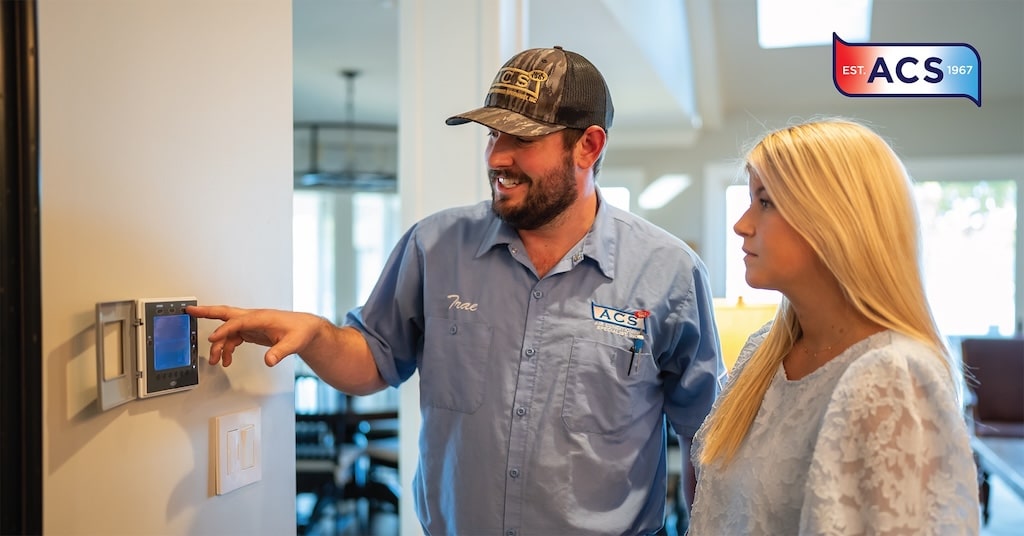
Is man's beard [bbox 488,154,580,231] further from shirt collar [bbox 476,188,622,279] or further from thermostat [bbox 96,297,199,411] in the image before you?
thermostat [bbox 96,297,199,411]

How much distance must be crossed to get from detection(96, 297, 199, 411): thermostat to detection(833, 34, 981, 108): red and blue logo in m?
1.43

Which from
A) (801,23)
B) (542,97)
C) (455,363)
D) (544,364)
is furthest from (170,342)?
(801,23)

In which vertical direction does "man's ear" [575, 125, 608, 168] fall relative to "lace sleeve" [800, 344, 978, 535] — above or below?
above

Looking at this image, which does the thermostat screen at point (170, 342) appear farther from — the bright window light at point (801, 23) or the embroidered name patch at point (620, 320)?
the bright window light at point (801, 23)

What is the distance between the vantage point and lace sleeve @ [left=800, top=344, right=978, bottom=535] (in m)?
0.99

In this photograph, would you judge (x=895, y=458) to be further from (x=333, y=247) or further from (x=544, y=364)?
(x=333, y=247)

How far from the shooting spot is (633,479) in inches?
64.7

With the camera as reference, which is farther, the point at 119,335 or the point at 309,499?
the point at 309,499

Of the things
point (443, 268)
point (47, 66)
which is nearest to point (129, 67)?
point (47, 66)

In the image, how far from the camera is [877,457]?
1.00 m

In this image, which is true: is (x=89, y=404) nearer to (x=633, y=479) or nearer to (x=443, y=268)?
(x=443, y=268)

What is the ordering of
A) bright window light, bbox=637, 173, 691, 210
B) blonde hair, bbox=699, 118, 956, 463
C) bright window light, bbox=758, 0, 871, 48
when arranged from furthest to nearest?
1. bright window light, bbox=637, 173, 691, 210
2. bright window light, bbox=758, 0, 871, 48
3. blonde hair, bbox=699, 118, 956, 463

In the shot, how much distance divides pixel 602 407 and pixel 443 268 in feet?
1.34

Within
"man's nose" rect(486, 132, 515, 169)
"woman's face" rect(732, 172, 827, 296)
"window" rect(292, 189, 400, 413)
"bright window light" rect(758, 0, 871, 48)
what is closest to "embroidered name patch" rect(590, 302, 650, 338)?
"man's nose" rect(486, 132, 515, 169)
